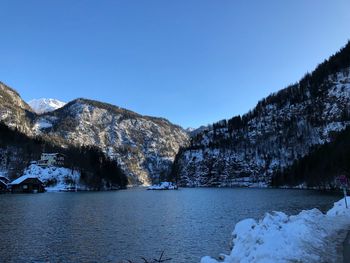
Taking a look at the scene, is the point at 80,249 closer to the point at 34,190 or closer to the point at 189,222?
the point at 189,222

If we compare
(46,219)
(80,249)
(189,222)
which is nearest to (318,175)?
(189,222)

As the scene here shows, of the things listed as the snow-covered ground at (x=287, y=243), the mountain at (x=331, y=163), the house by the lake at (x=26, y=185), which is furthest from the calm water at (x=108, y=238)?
the house by the lake at (x=26, y=185)

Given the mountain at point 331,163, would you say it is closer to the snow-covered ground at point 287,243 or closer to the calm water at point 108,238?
the calm water at point 108,238

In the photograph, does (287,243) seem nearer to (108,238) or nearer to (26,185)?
(108,238)

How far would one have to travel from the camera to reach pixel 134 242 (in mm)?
41375

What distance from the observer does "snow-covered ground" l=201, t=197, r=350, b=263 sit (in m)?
21.0

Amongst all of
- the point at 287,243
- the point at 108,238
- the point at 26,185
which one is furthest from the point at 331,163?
the point at 287,243

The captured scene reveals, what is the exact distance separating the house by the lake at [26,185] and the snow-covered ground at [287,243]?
565 feet

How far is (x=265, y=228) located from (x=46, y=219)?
146ft

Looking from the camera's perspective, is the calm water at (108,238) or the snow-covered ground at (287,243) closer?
the snow-covered ground at (287,243)

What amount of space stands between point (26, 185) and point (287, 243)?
182407 mm

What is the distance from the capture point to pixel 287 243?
23.3 m

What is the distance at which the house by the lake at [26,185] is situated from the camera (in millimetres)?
182375

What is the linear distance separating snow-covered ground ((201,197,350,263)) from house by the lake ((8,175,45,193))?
172106mm
